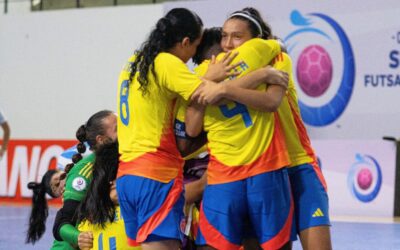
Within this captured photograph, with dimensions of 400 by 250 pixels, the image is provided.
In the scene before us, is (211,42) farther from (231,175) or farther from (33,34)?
(33,34)

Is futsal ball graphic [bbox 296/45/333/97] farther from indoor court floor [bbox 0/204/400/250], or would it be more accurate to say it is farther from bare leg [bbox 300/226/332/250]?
bare leg [bbox 300/226/332/250]

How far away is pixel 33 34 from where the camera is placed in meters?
15.6

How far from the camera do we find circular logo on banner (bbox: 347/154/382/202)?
10.9 m

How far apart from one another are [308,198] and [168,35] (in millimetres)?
979

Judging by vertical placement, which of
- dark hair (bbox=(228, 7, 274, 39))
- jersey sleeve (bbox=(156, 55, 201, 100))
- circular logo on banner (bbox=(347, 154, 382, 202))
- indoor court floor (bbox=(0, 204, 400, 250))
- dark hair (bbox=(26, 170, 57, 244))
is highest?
dark hair (bbox=(228, 7, 274, 39))

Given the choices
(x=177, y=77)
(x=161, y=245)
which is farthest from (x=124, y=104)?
(x=161, y=245)

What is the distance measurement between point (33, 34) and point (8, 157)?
2.75 metres

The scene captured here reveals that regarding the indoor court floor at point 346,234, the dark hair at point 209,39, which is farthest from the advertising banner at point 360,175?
the dark hair at point 209,39

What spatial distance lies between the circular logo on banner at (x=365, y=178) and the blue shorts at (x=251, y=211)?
740 centimetres

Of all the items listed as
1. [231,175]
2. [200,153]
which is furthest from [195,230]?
Answer: [231,175]

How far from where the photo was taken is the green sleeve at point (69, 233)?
468 centimetres

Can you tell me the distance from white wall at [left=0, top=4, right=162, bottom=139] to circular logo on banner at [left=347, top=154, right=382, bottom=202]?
482 cm

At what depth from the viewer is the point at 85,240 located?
15.1 feet

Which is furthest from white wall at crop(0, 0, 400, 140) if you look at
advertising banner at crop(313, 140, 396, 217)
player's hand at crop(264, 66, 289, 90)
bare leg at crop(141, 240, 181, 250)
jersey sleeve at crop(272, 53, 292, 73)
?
bare leg at crop(141, 240, 181, 250)
